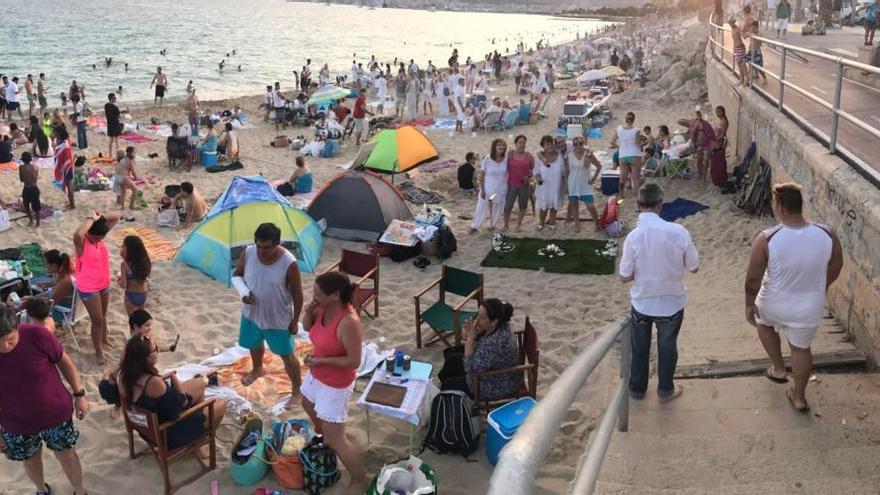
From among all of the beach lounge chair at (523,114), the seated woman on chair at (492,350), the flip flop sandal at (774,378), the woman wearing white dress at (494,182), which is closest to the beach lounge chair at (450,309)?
the seated woman on chair at (492,350)

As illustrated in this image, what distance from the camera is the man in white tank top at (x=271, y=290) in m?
5.68

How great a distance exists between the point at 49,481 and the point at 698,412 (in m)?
4.73

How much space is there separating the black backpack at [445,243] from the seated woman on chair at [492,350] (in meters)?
4.38

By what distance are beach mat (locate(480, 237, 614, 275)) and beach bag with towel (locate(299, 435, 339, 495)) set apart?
5066 millimetres

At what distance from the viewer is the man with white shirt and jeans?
440cm

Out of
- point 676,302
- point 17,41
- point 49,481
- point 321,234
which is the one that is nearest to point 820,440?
point 676,302

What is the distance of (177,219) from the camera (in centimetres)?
1162

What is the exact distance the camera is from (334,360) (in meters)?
4.62

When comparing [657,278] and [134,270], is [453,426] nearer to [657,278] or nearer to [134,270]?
[657,278]

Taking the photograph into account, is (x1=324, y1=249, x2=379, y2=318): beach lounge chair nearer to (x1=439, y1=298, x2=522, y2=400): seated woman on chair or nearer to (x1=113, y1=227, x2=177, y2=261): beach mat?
(x1=439, y1=298, x2=522, y2=400): seated woman on chair

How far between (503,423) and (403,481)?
3.06 ft

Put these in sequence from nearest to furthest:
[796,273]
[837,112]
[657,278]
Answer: [796,273]
[657,278]
[837,112]

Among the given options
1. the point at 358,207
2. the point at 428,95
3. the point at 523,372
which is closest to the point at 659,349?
the point at 523,372

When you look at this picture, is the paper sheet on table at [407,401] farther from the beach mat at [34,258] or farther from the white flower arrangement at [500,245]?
the beach mat at [34,258]
